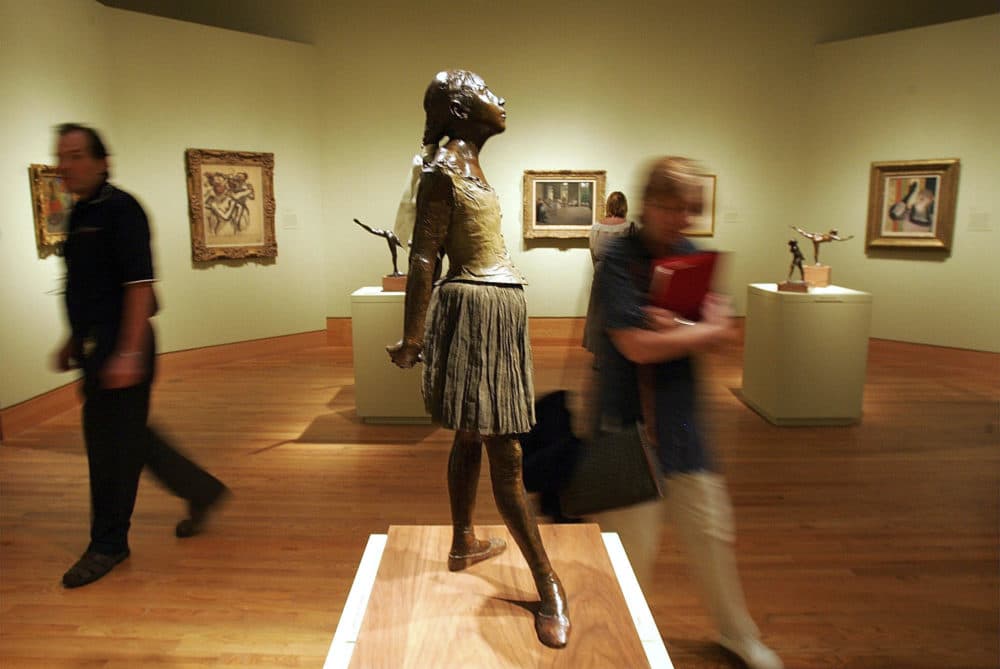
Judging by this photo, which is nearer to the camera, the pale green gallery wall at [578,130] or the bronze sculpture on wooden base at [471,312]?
the bronze sculpture on wooden base at [471,312]

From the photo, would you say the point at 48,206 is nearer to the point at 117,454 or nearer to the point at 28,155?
the point at 28,155

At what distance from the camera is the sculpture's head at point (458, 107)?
2246 mm

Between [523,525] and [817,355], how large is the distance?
4388 millimetres

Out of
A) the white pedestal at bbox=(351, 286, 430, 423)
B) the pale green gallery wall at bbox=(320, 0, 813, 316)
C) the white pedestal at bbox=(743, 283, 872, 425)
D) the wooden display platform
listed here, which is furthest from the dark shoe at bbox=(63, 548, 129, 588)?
the pale green gallery wall at bbox=(320, 0, 813, 316)

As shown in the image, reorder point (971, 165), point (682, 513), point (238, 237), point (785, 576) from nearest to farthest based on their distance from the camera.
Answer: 1. point (682, 513)
2. point (785, 576)
3. point (971, 165)
4. point (238, 237)

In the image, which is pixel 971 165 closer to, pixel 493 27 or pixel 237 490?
pixel 493 27

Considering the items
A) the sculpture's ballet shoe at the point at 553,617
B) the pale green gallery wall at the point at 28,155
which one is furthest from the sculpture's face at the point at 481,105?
the pale green gallery wall at the point at 28,155

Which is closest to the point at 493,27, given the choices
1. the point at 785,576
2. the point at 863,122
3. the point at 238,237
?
the point at 238,237

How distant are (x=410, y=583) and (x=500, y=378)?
2.83 feet

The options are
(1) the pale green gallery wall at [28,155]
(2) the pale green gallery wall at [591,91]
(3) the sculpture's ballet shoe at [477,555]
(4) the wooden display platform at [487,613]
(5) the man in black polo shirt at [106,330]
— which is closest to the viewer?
(4) the wooden display platform at [487,613]

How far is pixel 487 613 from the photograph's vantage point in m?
2.41

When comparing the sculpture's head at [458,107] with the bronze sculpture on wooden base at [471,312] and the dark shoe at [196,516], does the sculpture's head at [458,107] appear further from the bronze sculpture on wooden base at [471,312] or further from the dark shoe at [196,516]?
the dark shoe at [196,516]

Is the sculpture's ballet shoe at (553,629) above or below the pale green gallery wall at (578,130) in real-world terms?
below

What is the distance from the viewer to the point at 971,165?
326 inches
